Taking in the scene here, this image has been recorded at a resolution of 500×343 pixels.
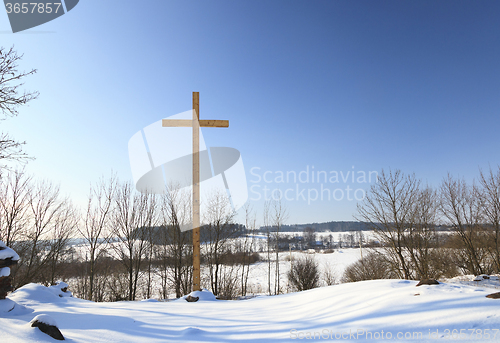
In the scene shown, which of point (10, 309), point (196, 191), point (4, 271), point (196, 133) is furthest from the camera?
point (196, 133)

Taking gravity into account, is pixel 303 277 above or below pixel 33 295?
below

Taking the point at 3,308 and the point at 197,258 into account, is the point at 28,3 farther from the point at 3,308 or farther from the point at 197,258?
the point at 197,258

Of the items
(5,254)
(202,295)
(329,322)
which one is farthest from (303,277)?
(5,254)

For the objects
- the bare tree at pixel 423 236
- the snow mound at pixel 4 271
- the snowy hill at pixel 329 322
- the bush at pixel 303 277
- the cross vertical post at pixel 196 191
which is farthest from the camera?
the bush at pixel 303 277

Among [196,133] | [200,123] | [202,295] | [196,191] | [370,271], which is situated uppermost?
[200,123]

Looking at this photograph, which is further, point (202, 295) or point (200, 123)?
point (200, 123)

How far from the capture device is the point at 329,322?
8.69 ft

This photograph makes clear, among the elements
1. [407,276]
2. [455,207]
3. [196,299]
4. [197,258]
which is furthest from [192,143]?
[455,207]

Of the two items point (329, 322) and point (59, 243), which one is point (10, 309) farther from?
point (59, 243)

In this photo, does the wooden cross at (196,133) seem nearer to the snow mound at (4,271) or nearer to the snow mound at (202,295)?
the snow mound at (202,295)

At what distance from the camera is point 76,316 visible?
3246 millimetres

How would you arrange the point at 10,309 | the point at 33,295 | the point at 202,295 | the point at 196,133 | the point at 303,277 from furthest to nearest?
the point at 303,277, the point at 196,133, the point at 202,295, the point at 33,295, the point at 10,309

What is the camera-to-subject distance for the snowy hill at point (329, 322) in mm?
2104

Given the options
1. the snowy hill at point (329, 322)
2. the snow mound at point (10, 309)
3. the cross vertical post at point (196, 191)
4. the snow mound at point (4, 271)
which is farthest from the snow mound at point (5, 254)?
the cross vertical post at point (196, 191)
